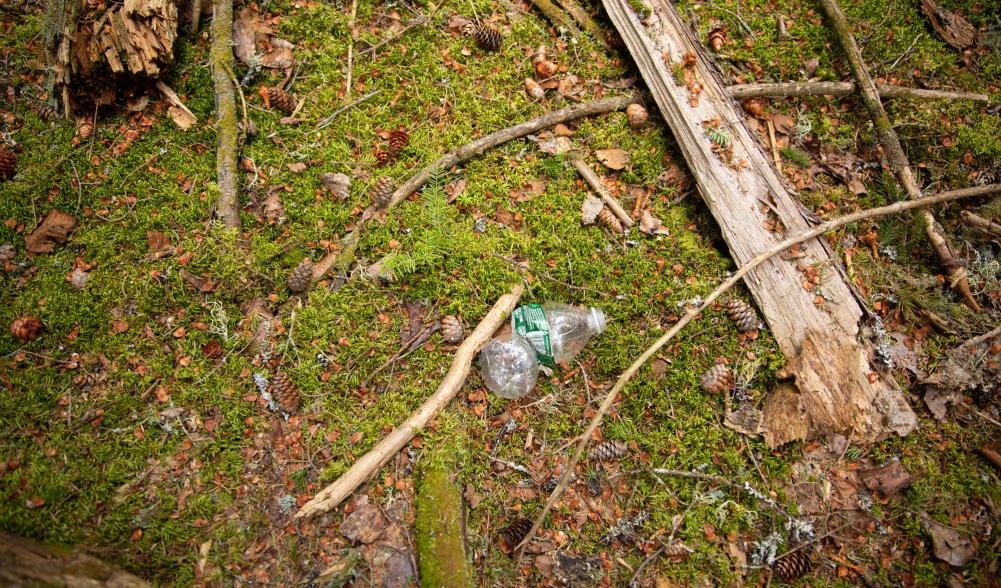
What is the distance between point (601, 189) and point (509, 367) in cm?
156

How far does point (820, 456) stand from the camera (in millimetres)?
3334

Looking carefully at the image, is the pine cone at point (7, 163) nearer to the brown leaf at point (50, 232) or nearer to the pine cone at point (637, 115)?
the brown leaf at point (50, 232)

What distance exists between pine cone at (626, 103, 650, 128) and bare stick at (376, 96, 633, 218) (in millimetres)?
96

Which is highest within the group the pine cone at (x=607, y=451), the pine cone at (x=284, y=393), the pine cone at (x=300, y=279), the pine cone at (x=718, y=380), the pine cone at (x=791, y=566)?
the pine cone at (x=300, y=279)

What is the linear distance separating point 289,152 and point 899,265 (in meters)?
4.71

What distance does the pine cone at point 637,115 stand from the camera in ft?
13.2

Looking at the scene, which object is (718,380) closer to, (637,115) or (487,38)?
(637,115)

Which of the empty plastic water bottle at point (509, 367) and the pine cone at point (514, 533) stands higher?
the empty plastic water bottle at point (509, 367)

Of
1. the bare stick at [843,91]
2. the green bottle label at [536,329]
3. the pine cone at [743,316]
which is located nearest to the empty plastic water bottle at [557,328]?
the green bottle label at [536,329]

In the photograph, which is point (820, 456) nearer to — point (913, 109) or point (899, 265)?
point (899, 265)

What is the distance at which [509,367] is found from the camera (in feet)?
11.1

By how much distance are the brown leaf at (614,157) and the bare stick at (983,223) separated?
267cm

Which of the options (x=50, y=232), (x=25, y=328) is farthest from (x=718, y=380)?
(x=50, y=232)

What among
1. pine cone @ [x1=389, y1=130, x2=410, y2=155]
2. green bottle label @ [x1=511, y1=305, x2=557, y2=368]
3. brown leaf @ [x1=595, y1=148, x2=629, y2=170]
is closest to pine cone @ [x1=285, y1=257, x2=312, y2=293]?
pine cone @ [x1=389, y1=130, x2=410, y2=155]
